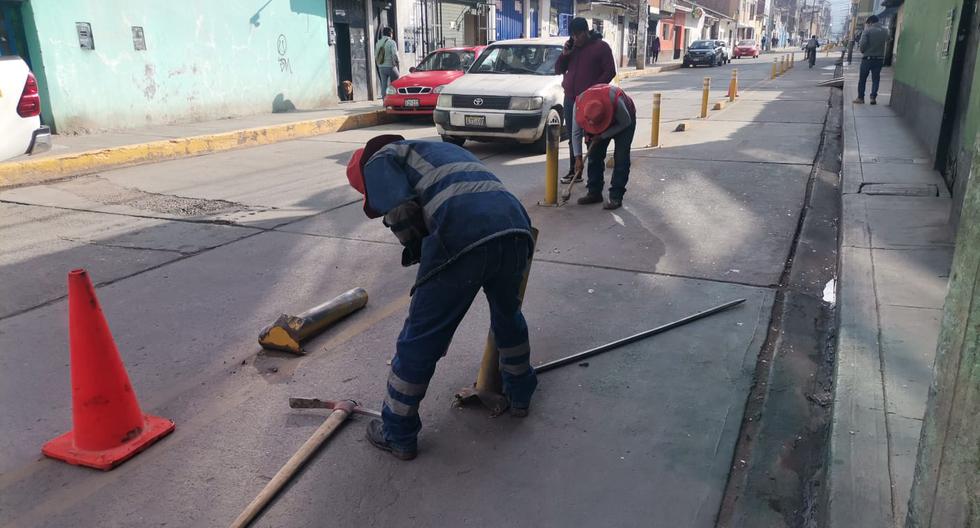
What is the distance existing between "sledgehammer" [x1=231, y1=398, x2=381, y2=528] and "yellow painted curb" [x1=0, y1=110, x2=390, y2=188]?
25.5 ft

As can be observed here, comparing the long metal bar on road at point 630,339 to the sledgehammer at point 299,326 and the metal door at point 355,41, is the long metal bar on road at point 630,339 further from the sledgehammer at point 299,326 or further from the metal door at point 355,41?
the metal door at point 355,41

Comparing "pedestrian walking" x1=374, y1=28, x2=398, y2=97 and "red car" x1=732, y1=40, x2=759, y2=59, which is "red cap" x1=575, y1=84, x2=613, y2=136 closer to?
"pedestrian walking" x1=374, y1=28, x2=398, y2=97

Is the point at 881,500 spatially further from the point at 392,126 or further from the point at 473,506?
the point at 392,126

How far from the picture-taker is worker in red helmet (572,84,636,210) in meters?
6.86

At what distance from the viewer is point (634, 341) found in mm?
4375

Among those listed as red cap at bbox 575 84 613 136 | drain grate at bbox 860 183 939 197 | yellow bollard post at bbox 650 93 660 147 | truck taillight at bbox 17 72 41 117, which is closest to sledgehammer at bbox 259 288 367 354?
red cap at bbox 575 84 613 136

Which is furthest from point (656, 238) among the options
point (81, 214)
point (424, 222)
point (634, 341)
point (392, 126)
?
point (392, 126)

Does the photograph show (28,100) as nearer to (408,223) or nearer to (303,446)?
(303,446)

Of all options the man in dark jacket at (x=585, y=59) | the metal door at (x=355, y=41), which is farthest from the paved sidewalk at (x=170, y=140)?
the man in dark jacket at (x=585, y=59)

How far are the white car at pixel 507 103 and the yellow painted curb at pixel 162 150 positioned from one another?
3750 mm

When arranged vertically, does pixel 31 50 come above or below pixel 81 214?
above

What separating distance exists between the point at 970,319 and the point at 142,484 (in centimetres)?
300

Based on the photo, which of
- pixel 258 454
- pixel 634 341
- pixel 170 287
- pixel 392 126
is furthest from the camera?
pixel 392 126

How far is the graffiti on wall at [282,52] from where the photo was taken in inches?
662
